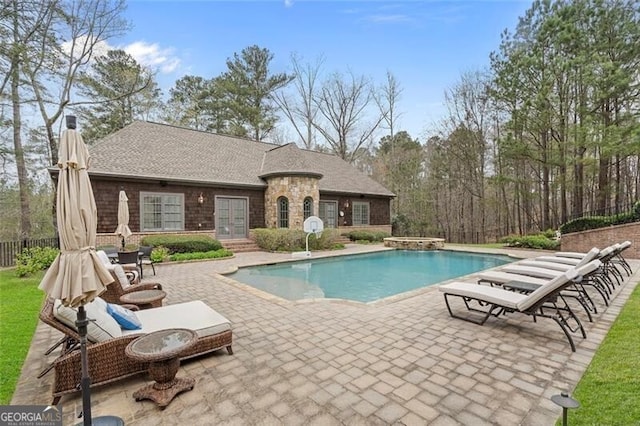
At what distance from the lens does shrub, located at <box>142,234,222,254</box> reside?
1132cm

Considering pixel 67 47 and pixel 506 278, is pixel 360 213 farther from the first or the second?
pixel 67 47

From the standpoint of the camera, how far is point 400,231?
72.7 feet

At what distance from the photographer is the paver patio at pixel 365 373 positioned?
2.45 m

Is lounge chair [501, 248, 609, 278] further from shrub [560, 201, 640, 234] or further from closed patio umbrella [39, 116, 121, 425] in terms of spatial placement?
shrub [560, 201, 640, 234]

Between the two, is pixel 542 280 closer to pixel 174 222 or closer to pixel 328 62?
pixel 174 222

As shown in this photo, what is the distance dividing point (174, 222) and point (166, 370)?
11.3 metres

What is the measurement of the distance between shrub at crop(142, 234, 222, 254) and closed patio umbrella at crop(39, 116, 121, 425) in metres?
9.79

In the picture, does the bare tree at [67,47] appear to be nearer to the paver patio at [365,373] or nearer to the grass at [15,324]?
the grass at [15,324]

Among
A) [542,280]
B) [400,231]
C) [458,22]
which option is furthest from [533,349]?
[400,231]

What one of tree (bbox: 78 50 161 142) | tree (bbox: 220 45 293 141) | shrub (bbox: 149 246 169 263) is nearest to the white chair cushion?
shrub (bbox: 149 246 169 263)

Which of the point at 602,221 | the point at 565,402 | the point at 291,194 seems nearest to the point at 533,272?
the point at 565,402

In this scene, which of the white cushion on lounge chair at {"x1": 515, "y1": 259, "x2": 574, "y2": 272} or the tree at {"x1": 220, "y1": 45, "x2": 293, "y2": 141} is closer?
the white cushion on lounge chair at {"x1": 515, "y1": 259, "x2": 574, "y2": 272}

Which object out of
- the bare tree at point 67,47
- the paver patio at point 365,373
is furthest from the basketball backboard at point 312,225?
the bare tree at point 67,47

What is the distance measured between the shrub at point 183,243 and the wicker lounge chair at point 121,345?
27.0 feet
